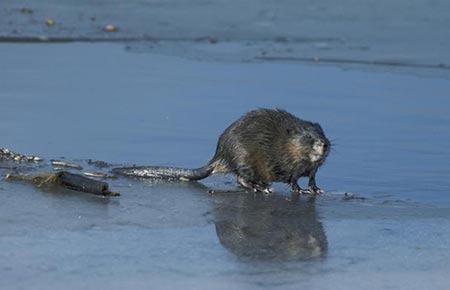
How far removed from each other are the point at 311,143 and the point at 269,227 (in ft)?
4.24

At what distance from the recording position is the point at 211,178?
798 cm

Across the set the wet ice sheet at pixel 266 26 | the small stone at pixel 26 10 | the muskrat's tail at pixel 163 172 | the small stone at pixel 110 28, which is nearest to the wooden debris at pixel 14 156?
the muskrat's tail at pixel 163 172

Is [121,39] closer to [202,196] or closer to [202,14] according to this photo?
[202,14]

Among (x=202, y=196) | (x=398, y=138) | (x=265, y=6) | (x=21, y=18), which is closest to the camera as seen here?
(x=202, y=196)

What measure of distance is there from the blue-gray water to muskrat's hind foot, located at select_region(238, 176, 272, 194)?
0.10 metres

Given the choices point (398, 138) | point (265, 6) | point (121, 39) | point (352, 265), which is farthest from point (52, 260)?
point (265, 6)

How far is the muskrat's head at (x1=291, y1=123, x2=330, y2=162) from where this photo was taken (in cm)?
759

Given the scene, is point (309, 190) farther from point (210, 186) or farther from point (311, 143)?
point (210, 186)

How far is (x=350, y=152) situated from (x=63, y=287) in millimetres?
3836

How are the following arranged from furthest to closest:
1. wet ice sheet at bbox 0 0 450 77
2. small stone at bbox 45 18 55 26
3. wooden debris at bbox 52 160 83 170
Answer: small stone at bbox 45 18 55 26
wet ice sheet at bbox 0 0 450 77
wooden debris at bbox 52 160 83 170

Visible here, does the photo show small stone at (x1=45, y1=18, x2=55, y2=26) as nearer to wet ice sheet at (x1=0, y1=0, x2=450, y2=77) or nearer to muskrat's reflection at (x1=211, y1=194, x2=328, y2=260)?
wet ice sheet at (x1=0, y1=0, x2=450, y2=77)

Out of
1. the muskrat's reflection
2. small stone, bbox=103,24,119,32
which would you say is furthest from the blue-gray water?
small stone, bbox=103,24,119,32

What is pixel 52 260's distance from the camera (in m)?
5.60

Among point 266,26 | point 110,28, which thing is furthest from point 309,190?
point 266,26
